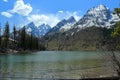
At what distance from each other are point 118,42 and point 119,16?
9.81 ft

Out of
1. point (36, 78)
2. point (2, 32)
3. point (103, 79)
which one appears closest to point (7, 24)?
point (2, 32)

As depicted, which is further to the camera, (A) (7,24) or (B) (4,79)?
(A) (7,24)

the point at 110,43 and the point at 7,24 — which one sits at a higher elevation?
the point at 7,24

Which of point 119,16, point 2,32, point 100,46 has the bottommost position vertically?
point 100,46

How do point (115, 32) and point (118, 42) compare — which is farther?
point (118, 42)

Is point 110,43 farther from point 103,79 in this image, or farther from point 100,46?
point 103,79

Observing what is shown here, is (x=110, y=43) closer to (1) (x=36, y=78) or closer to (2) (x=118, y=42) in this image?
(2) (x=118, y=42)

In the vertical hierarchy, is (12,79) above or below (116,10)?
below

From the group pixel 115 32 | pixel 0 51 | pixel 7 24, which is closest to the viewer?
pixel 115 32

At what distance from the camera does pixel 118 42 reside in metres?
28.6

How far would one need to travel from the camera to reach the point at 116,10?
88.7 ft

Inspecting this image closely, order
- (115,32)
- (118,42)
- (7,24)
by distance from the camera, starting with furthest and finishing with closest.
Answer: (7,24)
(118,42)
(115,32)

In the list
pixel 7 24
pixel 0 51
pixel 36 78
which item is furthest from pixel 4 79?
pixel 7 24

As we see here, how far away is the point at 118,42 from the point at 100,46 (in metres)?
2.51
